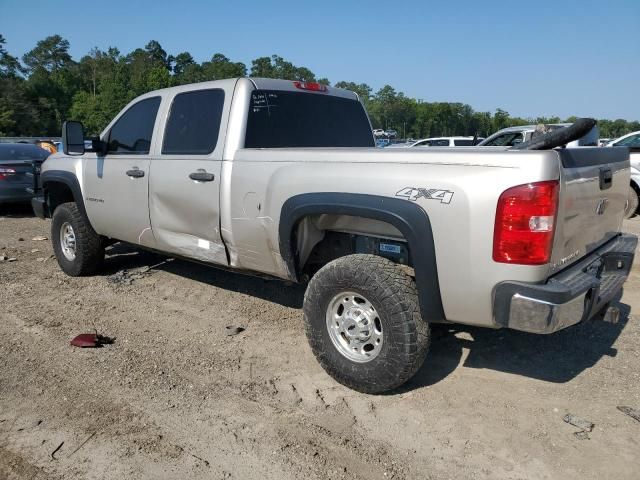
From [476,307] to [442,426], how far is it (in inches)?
29.1

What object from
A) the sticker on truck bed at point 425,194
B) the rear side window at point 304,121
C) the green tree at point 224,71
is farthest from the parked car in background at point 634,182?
the green tree at point 224,71

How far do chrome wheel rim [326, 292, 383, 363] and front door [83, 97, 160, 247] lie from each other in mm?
2168

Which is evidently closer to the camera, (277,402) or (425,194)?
(425,194)

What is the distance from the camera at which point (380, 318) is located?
128 inches

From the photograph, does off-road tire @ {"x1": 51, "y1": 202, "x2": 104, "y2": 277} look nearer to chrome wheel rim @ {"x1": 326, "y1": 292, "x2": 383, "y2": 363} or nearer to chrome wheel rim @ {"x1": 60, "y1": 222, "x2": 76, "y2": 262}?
chrome wheel rim @ {"x1": 60, "y1": 222, "x2": 76, "y2": 262}

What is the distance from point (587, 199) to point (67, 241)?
535cm

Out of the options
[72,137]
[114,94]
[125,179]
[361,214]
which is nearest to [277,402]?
[361,214]

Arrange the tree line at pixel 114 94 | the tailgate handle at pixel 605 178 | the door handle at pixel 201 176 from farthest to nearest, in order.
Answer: the tree line at pixel 114 94 < the door handle at pixel 201 176 < the tailgate handle at pixel 605 178

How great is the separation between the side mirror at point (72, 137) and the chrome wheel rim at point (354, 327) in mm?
3328

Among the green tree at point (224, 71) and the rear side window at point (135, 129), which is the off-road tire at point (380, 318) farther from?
the green tree at point (224, 71)

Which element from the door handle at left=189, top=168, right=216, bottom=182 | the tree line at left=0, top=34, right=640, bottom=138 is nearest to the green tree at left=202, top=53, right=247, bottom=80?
the tree line at left=0, top=34, right=640, bottom=138

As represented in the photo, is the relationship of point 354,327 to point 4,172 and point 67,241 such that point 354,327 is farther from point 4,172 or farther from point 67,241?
point 4,172

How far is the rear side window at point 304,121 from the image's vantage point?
4.31m

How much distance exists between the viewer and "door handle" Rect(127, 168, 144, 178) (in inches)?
192
